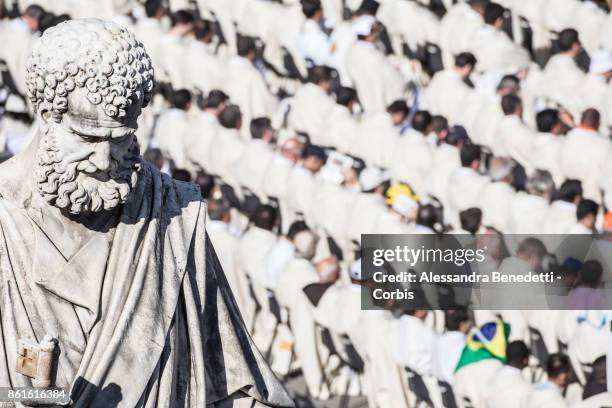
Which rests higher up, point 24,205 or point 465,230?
point 465,230

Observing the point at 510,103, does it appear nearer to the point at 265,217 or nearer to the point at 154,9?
the point at 265,217

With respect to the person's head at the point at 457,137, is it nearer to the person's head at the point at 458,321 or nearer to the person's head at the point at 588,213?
the person's head at the point at 588,213

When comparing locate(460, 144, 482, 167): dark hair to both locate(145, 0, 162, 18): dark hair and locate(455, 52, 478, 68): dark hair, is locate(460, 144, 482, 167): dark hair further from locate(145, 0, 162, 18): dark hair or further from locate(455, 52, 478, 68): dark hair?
locate(145, 0, 162, 18): dark hair

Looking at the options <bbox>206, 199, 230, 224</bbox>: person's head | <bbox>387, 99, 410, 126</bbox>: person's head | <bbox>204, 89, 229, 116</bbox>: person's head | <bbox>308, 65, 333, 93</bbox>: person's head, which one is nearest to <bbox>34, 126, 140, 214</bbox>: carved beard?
<bbox>206, 199, 230, 224</bbox>: person's head

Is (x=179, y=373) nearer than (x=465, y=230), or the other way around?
(x=179, y=373)

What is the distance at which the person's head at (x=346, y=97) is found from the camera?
51.8ft

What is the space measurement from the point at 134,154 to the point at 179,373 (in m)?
0.59

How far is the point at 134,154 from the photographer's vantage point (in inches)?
199

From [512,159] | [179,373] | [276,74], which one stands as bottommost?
[179,373]

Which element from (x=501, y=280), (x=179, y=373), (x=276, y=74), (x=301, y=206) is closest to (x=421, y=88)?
(x=276, y=74)

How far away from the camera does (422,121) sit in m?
15.3

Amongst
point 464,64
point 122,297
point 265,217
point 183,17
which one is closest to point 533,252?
point 265,217

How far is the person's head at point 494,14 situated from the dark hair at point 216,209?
3176 mm

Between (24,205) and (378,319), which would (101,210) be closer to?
(24,205)
